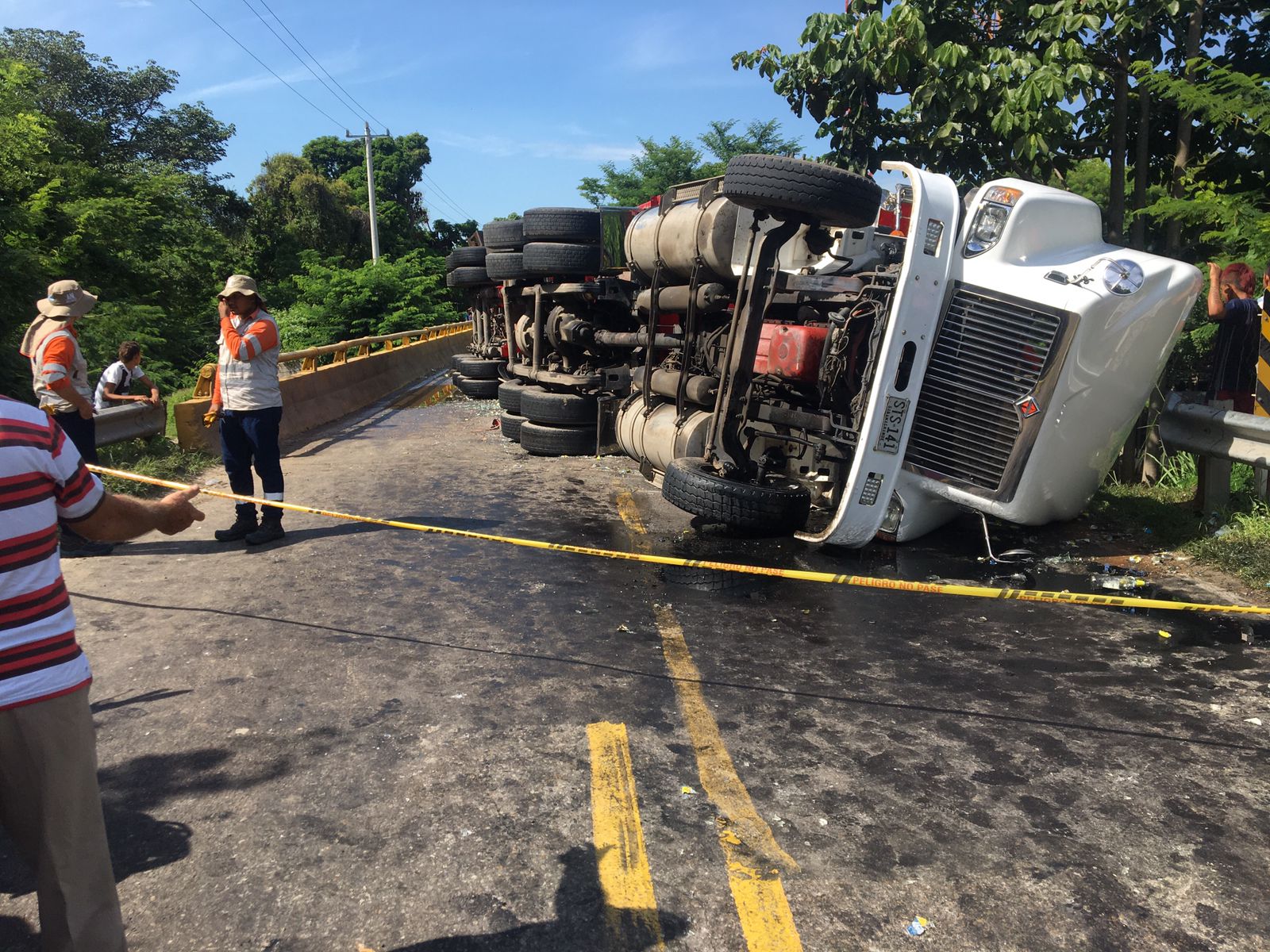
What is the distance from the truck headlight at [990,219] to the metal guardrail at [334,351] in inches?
205

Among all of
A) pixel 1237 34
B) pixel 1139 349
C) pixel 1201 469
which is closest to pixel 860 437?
pixel 1139 349

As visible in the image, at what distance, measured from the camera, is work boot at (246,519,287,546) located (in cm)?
637

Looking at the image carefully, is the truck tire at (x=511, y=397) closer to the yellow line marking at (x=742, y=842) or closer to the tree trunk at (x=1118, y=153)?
the tree trunk at (x=1118, y=153)

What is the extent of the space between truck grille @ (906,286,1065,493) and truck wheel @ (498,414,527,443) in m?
6.48

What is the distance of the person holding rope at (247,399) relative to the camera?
6.40 meters

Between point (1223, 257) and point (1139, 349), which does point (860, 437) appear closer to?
point (1139, 349)

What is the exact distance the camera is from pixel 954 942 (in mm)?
2455

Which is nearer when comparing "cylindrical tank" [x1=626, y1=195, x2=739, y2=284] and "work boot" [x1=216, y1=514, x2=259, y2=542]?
"work boot" [x1=216, y1=514, x2=259, y2=542]

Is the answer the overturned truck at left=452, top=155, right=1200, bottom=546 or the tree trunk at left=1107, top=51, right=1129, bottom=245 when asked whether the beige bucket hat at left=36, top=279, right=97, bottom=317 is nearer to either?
the overturned truck at left=452, top=155, right=1200, bottom=546

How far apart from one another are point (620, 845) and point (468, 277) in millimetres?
14022

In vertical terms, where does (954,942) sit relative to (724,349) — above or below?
below

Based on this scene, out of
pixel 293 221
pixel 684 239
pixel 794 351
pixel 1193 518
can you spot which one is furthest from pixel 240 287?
pixel 293 221

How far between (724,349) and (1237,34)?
6246 mm

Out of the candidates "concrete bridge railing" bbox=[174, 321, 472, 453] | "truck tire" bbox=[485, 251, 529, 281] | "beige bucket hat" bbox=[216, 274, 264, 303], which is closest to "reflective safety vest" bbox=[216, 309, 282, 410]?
"beige bucket hat" bbox=[216, 274, 264, 303]
